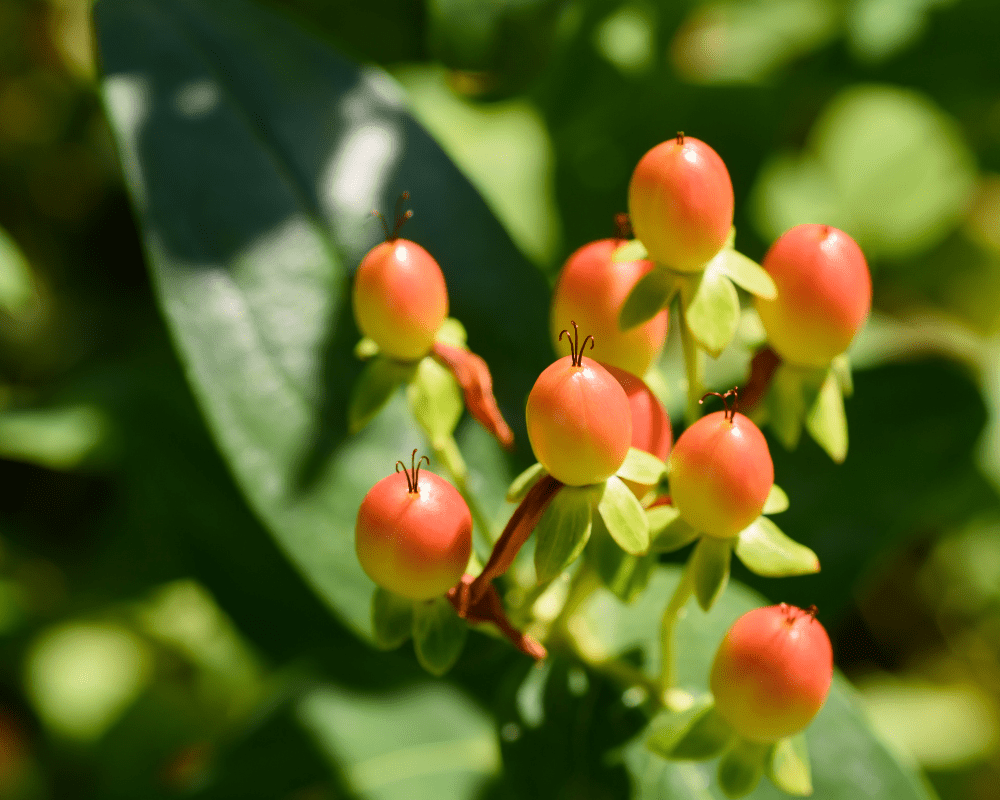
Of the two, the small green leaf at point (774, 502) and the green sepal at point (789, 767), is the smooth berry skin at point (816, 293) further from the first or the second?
the green sepal at point (789, 767)

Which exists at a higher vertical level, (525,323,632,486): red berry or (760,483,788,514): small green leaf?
(525,323,632,486): red berry

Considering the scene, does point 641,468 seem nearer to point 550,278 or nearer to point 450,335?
point 450,335

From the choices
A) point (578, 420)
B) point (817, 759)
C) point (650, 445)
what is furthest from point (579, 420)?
point (817, 759)

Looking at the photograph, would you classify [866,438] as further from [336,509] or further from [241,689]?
[241,689]

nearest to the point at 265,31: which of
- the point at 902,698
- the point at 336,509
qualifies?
the point at 336,509

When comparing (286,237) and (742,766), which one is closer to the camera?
(742,766)

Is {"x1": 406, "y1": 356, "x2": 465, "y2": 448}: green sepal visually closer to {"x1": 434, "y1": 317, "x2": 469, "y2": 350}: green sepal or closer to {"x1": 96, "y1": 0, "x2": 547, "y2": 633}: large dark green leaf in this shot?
{"x1": 434, "y1": 317, "x2": 469, "y2": 350}: green sepal

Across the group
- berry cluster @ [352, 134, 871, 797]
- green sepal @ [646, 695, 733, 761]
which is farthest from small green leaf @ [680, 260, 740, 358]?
green sepal @ [646, 695, 733, 761]
